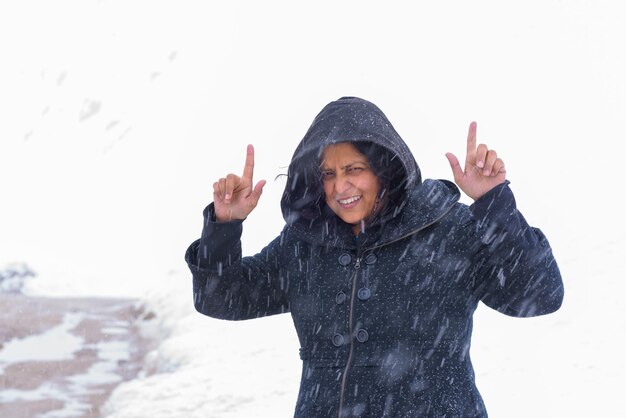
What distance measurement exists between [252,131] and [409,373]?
14.0 metres

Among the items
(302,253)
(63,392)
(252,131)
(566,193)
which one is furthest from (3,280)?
(302,253)

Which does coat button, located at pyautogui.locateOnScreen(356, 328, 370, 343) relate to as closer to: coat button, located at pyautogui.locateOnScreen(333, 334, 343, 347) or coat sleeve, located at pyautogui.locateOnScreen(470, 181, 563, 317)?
coat button, located at pyautogui.locateOnScreen(333, 334, 343, 347)

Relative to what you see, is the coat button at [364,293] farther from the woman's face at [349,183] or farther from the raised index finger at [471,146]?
the raised index finger at [471,146]

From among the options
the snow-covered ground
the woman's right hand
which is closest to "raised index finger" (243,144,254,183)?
the woman's right hand

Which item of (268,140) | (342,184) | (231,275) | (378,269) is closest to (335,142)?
(342,184)

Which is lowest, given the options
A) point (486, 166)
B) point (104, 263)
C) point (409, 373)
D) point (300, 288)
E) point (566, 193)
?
point (409, 373)

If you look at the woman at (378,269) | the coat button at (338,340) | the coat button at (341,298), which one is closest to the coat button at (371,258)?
the woman at (378,269)

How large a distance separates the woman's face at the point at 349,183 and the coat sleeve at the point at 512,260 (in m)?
0.32

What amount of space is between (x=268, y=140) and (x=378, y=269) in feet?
42.5

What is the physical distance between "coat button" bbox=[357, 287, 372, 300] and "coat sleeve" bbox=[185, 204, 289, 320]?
0.26 metres

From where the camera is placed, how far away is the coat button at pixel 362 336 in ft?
8.12

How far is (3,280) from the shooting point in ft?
46.9

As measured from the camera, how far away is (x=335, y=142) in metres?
2.62

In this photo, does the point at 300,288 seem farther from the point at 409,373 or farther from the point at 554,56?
the point at 554,56
